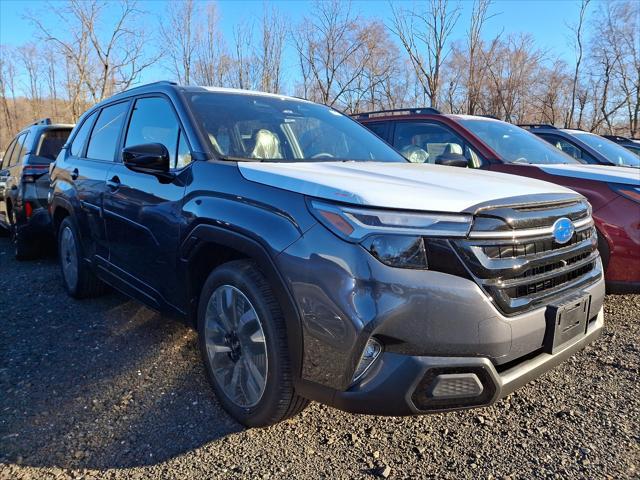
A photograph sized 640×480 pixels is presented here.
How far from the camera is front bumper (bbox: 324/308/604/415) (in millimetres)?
1813

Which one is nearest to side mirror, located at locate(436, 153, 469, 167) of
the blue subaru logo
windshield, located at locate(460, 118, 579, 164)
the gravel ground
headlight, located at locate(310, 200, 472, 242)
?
windshield, located at locate(460, 118, 579, 164)

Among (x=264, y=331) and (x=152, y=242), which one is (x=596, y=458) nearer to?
(x=264, y=331)

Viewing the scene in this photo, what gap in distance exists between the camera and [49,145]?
6.32m

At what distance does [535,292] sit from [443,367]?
58 centimetres

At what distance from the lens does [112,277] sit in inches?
140

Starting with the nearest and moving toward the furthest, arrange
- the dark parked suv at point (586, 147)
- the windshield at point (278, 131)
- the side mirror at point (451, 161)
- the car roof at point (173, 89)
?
the windshield at point (278, 131)
the car roof at point (173, 89)
the side mirror at point (451, 161)
the dark parked suv at point (586, 147)

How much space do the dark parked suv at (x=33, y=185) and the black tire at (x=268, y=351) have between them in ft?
14.8

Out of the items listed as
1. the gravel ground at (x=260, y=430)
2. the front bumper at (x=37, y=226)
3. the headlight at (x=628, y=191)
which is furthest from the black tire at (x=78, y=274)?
the headlight at (x=628, y=191)

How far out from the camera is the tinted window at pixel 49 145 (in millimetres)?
6155

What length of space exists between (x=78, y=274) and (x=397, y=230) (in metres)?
3.46

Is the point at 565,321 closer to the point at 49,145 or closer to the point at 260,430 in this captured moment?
the point at 260,430

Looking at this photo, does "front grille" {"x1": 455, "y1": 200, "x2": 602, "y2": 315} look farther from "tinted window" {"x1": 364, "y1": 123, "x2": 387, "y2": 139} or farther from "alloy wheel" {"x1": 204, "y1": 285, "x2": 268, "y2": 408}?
"tinted window" {"x1": 364, "y1": 123, "x2": 387, "y2": 139}

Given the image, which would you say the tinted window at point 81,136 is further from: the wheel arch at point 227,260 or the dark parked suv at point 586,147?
the dark parked suv at point 586,147

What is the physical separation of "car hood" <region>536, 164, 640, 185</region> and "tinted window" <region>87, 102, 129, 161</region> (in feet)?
12.3
